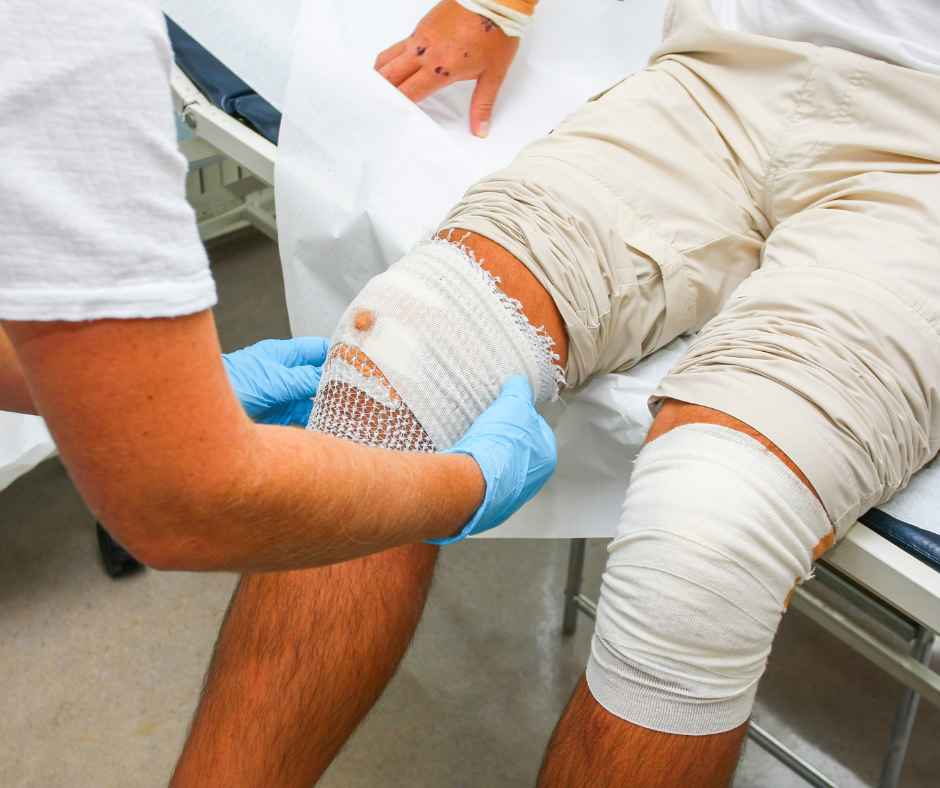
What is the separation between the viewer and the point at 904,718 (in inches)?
41.2

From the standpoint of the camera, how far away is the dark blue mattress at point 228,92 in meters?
1.18

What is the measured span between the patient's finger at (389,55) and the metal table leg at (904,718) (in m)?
1.12

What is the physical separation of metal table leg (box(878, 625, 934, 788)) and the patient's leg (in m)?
0.71

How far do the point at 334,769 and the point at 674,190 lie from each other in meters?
0.95

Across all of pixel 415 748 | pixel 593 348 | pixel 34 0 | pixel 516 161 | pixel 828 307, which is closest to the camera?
pixel 34 0

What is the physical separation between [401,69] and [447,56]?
0.07 m

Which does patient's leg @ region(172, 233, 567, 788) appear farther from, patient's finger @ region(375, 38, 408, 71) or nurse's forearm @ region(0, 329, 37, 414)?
patient's finger @ region(375, 38, 408, 71)

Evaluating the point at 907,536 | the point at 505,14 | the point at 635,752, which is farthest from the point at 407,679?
the point at 505,14

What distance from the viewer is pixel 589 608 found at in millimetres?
1271

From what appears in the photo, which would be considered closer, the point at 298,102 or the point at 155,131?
the point at 155,131

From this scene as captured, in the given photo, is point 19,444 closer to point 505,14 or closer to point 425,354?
point 425,354

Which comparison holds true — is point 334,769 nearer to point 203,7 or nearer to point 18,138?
point 18,138

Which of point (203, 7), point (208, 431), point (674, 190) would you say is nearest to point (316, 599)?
point (208, 431)

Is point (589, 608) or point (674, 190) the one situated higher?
point (674, 190)
